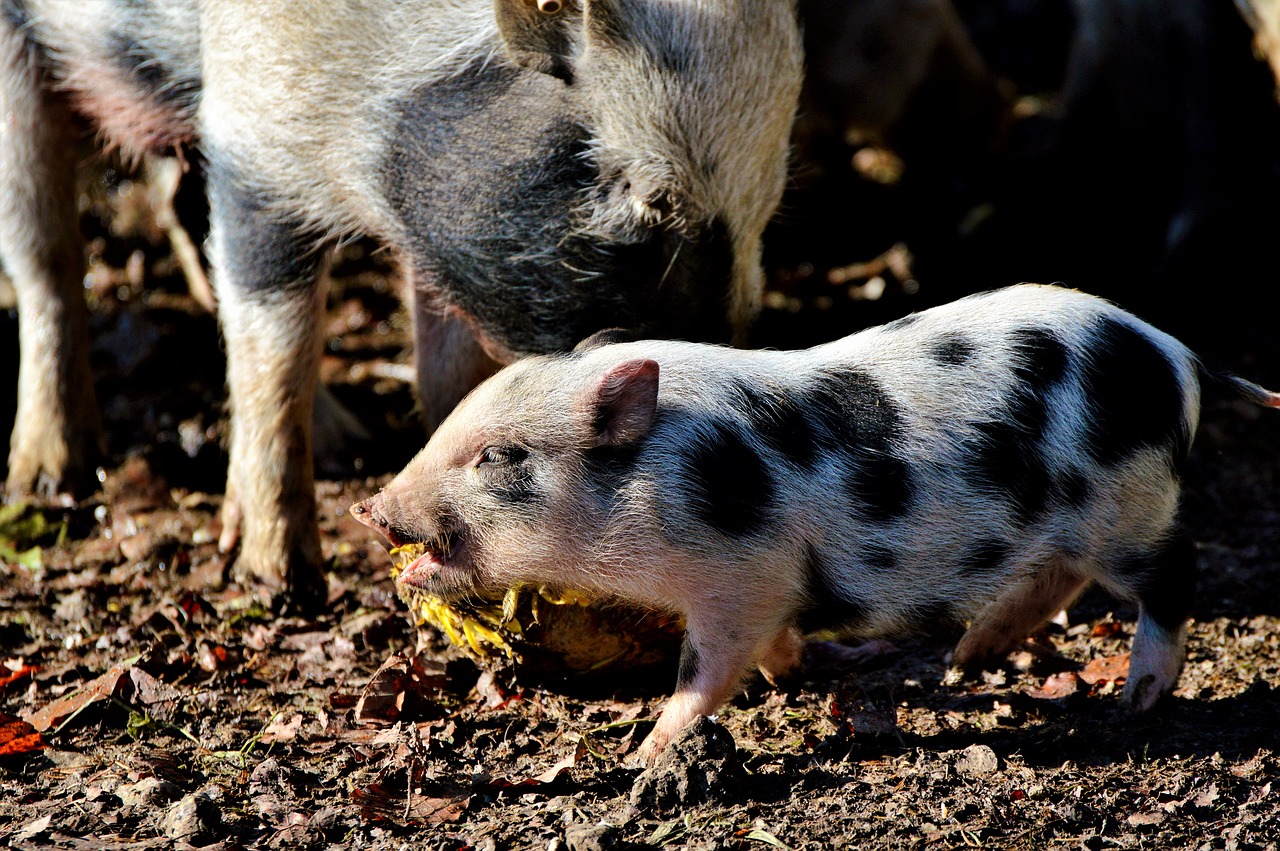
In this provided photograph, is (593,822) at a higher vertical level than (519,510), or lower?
lower

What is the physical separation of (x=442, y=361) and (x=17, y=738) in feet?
6.34

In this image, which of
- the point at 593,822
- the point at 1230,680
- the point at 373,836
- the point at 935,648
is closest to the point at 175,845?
the point at 373,836

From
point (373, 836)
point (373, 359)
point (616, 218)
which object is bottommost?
point (373, 836)

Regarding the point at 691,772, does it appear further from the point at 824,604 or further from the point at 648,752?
the point at 824,604

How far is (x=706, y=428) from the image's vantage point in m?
3.37

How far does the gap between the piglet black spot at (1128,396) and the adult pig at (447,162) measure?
1.13m

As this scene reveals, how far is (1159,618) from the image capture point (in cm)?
354

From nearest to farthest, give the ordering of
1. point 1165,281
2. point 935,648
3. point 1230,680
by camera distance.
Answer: point 1230,680 → point 935,648 → point 1165,281

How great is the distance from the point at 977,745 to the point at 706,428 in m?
1.03

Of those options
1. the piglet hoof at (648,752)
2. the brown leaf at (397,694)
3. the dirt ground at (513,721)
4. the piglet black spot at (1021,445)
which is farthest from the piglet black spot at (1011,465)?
the brown leaf at (397,694)

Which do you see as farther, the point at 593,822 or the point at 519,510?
the point at 519,510

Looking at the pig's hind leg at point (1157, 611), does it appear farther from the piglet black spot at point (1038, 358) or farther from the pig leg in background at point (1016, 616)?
the piglet black spot at point (1038, 358)

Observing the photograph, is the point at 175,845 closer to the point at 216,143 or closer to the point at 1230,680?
the point at 216,143

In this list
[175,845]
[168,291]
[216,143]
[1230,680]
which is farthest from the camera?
[168,291]
